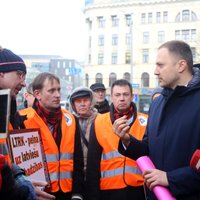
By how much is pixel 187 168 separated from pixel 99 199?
4.40ft

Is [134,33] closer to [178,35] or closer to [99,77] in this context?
[178,35]

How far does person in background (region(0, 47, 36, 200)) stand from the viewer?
5.65ft

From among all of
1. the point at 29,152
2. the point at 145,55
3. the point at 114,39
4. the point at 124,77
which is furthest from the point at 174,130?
the point at 114,39

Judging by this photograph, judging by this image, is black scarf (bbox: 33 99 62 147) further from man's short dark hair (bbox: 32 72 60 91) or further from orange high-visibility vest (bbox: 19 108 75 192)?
man's short dark hair (bbox: 32 72 60 91)

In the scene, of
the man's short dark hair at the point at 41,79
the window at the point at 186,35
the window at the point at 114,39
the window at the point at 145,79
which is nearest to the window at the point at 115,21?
the window at the point at 114,39

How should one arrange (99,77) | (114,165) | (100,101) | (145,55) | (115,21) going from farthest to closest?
(99,77)
(115,21)
(145,55)
(100,101)
(114,165)

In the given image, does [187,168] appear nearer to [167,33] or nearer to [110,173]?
[110,173]

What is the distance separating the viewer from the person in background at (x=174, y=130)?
248 cm

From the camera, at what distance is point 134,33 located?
Result: 56.3 meters

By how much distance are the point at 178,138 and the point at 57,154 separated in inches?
52.3

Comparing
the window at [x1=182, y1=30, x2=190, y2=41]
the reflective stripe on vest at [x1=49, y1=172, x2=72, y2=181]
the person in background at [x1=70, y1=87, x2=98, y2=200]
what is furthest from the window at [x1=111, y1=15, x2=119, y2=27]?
the reflective stripe on vest at [x1=49, y1=172, x2=72, y2=181]

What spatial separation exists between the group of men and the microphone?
0.06 m

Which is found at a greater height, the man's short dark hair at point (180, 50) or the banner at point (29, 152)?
the man's short dark hair at point (180, 50)

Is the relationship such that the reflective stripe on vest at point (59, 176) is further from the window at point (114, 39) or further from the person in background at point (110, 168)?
the window at point (114, 39)
